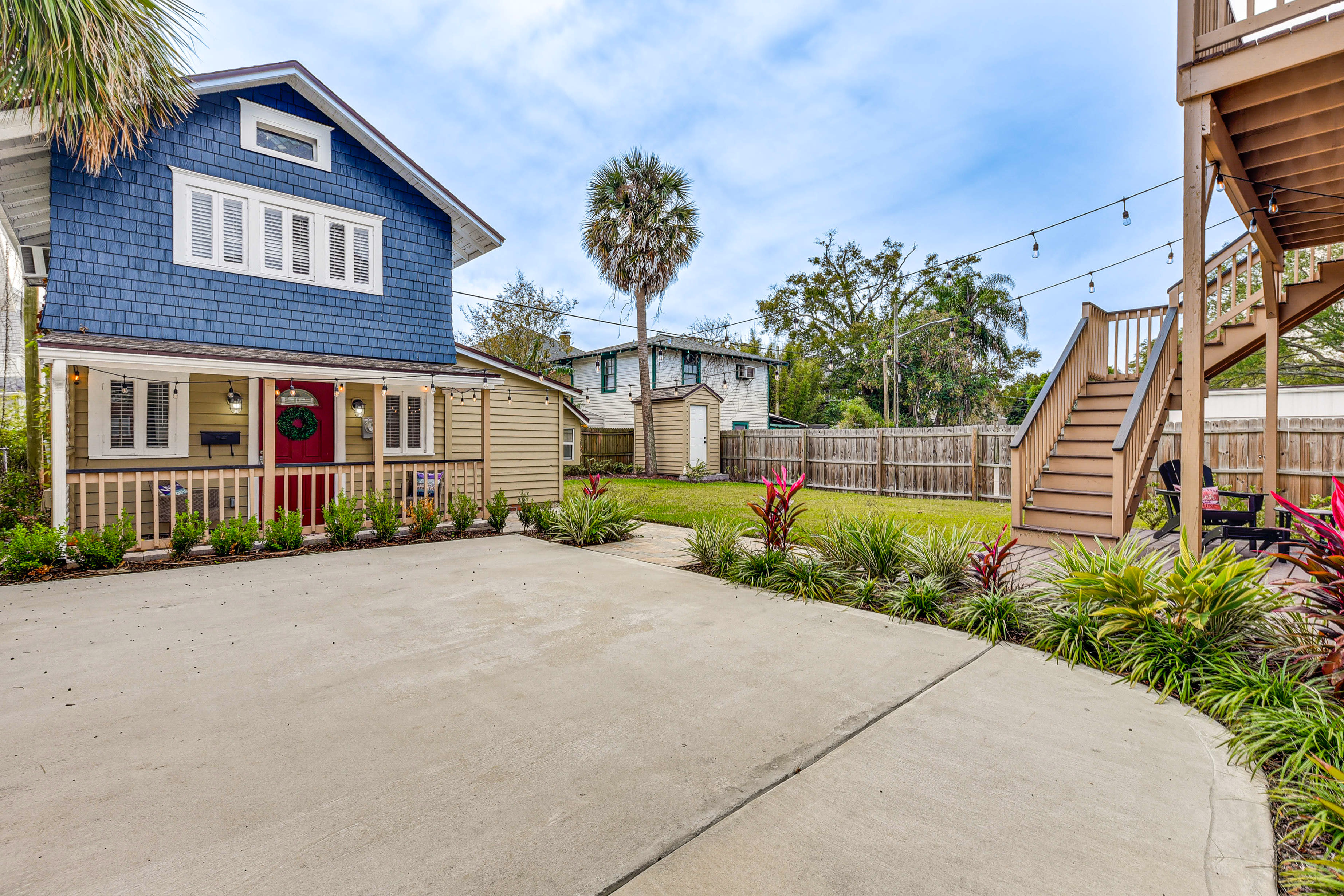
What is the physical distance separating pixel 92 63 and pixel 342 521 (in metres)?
5.07

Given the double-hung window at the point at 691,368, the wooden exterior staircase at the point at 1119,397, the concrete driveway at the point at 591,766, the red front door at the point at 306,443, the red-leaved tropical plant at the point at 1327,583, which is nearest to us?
the concrete driveway at the point at 591,766

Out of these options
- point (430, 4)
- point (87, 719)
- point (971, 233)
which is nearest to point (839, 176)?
point (971, 233)

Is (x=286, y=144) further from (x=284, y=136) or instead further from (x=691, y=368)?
(x=691, y=368)

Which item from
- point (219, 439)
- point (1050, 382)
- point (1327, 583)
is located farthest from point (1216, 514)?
point (219, 439)

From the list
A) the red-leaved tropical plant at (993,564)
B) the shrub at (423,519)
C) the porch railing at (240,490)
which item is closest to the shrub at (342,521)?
the porch railing at (240,490)

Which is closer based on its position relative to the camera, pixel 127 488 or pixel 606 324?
pixel 127 488

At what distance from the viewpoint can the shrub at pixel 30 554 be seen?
562 centimetres

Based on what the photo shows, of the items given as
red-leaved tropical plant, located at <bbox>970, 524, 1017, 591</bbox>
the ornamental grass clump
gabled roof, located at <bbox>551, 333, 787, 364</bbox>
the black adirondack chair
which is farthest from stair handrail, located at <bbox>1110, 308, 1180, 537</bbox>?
gabled roof, located at <bbox>551, 333, 787, 364</bbox>

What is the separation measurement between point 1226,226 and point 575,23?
48.4 ft

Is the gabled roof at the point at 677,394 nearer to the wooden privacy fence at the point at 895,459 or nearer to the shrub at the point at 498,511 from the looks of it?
the wooden privacy fence at the point at 895,459

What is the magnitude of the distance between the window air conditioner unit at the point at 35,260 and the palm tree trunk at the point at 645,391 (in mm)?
11738

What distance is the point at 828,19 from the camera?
1312cm

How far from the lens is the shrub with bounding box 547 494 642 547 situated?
771cm

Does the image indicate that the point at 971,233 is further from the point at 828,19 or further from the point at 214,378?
the point at 214,378
